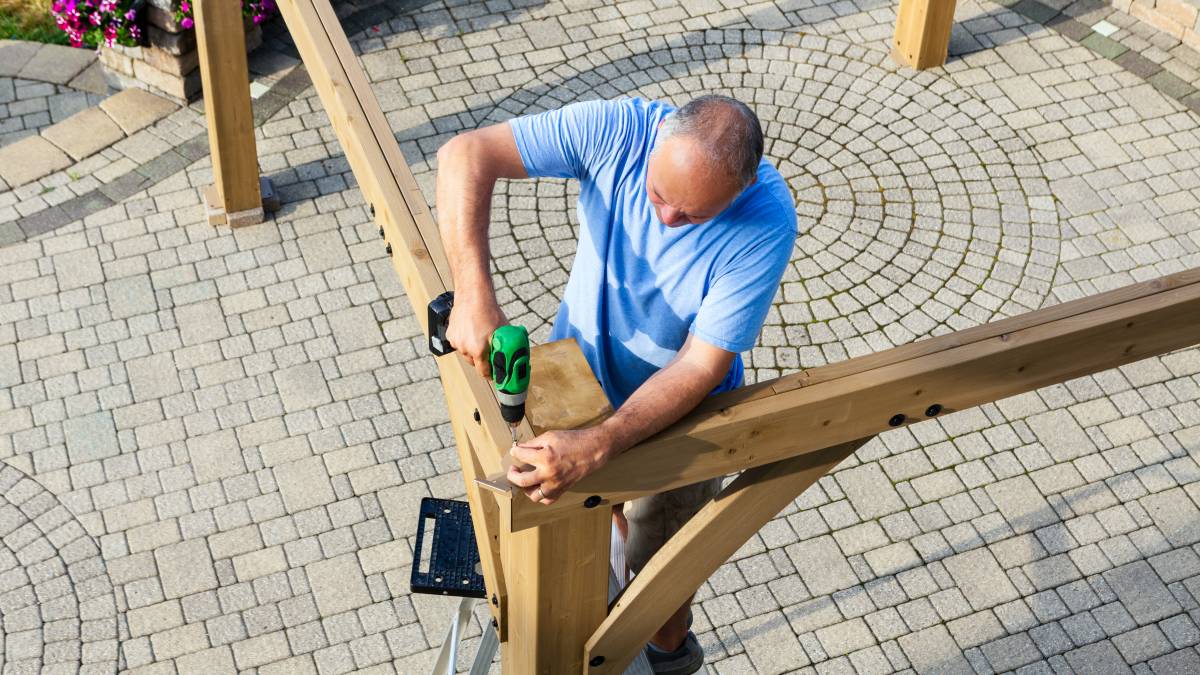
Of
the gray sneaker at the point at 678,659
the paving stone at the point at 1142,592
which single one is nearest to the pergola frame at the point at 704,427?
the gray sneaker at the point at 678,659

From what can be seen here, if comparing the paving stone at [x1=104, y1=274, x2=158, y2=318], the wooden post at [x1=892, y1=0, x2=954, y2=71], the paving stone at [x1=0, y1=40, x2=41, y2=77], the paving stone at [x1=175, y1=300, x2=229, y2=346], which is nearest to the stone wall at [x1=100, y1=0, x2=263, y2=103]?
the paving stone at [x1=0, y1=40, x2=41, y2=77]

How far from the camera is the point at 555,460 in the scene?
2619 millimetres

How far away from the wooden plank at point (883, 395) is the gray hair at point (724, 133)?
538mm

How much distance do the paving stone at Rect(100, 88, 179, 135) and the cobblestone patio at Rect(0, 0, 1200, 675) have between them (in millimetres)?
144

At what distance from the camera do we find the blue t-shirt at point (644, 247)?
3.30 metres

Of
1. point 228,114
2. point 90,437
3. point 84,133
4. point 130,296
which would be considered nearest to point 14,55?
point 84,133

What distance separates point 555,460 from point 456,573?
1464 millimetres

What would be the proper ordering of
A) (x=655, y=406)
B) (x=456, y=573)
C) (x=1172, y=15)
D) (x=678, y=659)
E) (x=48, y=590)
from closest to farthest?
(x=655, y=406), (x=456, y=573), (x=678, y=659), (x=48, y=590), (x=1172, y=15)

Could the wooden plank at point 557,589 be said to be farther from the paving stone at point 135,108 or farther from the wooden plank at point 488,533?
the paving stone at point 135,108

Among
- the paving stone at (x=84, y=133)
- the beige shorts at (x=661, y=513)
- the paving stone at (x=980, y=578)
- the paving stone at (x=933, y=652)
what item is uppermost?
the beige shorts at (x=661, y=513)

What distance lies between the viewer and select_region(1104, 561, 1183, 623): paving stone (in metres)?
5.71

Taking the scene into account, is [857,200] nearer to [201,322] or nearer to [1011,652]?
[1011,652]

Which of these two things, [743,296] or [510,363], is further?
[743,296]

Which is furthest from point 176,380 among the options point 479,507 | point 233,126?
point 479,507
